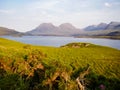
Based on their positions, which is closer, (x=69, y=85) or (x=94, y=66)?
(x=69, y=85)

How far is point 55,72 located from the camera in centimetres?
1373

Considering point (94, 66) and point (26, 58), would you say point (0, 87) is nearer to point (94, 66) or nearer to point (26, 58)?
point (26, 58)

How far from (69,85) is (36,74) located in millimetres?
4520

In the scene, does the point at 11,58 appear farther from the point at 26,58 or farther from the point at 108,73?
the point at 108,73

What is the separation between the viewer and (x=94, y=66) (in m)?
17.7

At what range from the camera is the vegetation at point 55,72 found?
1343cm

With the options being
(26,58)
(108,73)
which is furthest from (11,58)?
(108,73)

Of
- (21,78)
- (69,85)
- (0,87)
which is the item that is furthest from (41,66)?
(69,85)

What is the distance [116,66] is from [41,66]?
662 centimetres

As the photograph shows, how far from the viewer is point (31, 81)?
50.6 ft

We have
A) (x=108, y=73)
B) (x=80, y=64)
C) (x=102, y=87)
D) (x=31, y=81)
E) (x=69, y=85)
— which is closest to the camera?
(x=69, y=85)

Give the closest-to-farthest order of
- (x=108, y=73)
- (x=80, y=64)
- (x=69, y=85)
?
(x=69, y=85), (x=108, y=73), (x=80, y=64)

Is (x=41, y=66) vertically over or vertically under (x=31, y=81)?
over

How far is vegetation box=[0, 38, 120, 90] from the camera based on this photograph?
13430 mm
